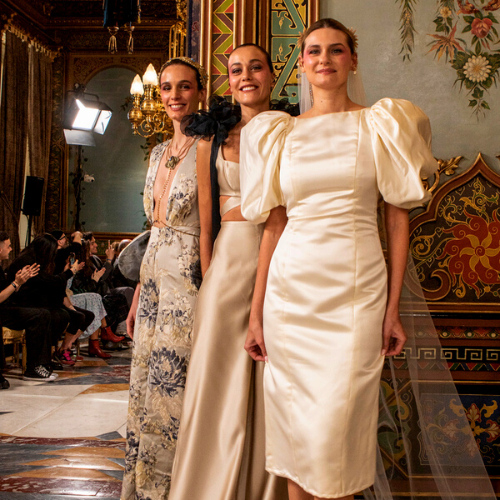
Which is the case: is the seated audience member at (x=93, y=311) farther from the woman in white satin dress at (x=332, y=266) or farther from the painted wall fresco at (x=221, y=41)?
the woman in white satin dress at (x=332, y=266)

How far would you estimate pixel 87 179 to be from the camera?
9258mm

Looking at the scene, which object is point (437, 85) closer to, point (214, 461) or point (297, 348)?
point (297, 348)

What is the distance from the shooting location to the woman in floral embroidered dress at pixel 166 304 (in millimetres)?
2162

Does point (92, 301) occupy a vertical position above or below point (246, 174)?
below

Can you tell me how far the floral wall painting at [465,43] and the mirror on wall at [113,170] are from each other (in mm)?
7154

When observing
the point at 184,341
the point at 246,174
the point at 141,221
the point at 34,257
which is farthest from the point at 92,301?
the point at 246,174

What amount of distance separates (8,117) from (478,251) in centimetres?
726

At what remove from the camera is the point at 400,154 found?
160 cm

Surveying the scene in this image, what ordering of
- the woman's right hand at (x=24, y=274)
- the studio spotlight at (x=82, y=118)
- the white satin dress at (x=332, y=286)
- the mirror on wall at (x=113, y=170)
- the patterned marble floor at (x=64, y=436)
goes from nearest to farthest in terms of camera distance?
the white satin dress at (x=332, y=286) → the patterned marble floor at (x=64, y=436) → the woman's right hand at (x=24, y=274) → the studio spotlight at (x=82, y=118) → the mirror on wall at (x=113, y=170)

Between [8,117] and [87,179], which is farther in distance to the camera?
[87,179]

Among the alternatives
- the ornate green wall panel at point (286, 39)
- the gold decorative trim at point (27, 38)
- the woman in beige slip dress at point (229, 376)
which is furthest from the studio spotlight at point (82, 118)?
the woman in beige slip dress at point (229, 376)

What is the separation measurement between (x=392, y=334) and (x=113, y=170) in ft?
27.2

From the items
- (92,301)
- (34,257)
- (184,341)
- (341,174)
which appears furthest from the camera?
(92,301)

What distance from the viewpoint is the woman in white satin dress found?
156 centimetres
